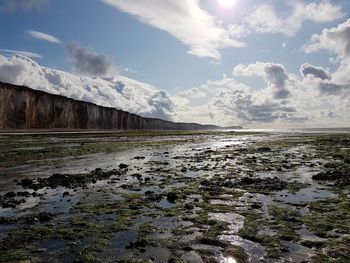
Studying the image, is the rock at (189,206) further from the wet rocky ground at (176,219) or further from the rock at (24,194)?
the rock at (24,194)

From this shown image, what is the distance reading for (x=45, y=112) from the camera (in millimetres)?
113500

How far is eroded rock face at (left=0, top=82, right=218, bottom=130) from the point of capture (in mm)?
92956

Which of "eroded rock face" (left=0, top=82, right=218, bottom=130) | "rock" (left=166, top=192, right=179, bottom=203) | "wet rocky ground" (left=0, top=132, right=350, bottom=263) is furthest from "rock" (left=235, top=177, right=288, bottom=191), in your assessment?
"eroded rock face" (left=0, top=82, right=218, bottom=130)

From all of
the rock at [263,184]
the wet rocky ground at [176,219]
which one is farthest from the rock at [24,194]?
the rock at [263,184]

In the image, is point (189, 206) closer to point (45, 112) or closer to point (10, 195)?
point (10, 195)

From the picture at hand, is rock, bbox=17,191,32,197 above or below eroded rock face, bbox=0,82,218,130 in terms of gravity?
below

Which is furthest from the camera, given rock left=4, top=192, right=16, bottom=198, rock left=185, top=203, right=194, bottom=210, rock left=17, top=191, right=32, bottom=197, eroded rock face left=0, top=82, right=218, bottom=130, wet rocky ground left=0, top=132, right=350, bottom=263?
eroded rock face left=0, top=82, right=218, bottom=130

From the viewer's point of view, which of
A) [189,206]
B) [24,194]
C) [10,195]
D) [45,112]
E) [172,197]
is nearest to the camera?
[189,206]

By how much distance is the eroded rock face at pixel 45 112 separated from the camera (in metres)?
93.0

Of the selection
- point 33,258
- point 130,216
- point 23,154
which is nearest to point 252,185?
point 130,216

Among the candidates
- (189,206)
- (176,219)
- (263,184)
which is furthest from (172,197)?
(263,184)

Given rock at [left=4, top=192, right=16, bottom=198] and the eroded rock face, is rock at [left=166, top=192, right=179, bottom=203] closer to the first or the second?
rock at [left=4, top=192, right=16, bottom=198]

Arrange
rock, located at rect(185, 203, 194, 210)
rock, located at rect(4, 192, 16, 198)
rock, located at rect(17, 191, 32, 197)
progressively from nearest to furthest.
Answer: rock, located at rect(185, 203, 194, 210)
rock, located at rect(4, 192, 16, 198)
rock, located at rect(17, 191, 32, 197)

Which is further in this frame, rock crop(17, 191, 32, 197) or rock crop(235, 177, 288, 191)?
rock crop(235, 177, 288, 191)
